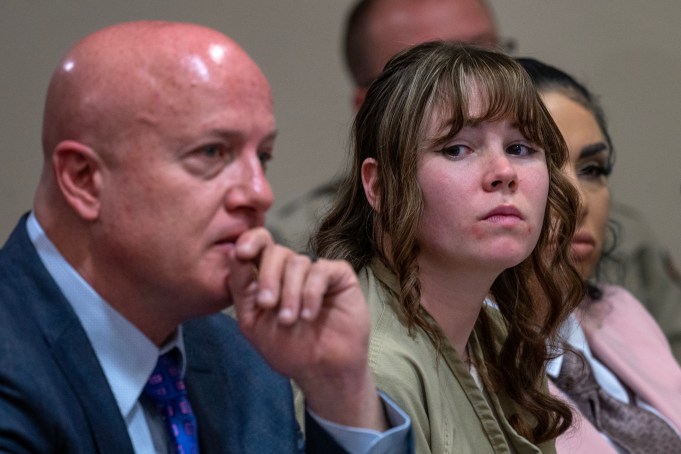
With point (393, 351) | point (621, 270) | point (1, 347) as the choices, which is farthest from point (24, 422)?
point (621, 270)

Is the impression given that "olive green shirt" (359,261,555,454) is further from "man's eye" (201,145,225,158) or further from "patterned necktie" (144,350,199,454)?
"man's eye" (201,145,225,158)

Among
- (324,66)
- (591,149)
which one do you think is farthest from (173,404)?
(324,66)

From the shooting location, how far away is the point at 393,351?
160 cm

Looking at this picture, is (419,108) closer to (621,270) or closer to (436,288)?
(436,288)

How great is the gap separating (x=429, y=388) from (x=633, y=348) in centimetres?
98

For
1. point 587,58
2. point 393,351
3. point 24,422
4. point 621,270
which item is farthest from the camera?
point 587,58

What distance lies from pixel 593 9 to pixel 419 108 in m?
2.01

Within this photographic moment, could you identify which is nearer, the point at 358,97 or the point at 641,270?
the point at 358,97

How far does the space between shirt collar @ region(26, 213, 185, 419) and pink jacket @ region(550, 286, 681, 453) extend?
4.49ft

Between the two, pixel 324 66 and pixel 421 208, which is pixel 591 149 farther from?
pixel 324 66

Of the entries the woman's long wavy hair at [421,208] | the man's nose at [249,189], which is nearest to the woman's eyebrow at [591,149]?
the woman's long wavy hair at [421,208]

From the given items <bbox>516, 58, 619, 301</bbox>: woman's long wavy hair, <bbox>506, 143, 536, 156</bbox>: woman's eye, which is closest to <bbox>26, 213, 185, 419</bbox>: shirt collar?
<bbox>506, 143, 536, 156</bbox>: woman's eye

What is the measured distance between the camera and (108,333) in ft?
4.08

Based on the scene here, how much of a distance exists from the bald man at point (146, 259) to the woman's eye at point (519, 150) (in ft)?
1.63
